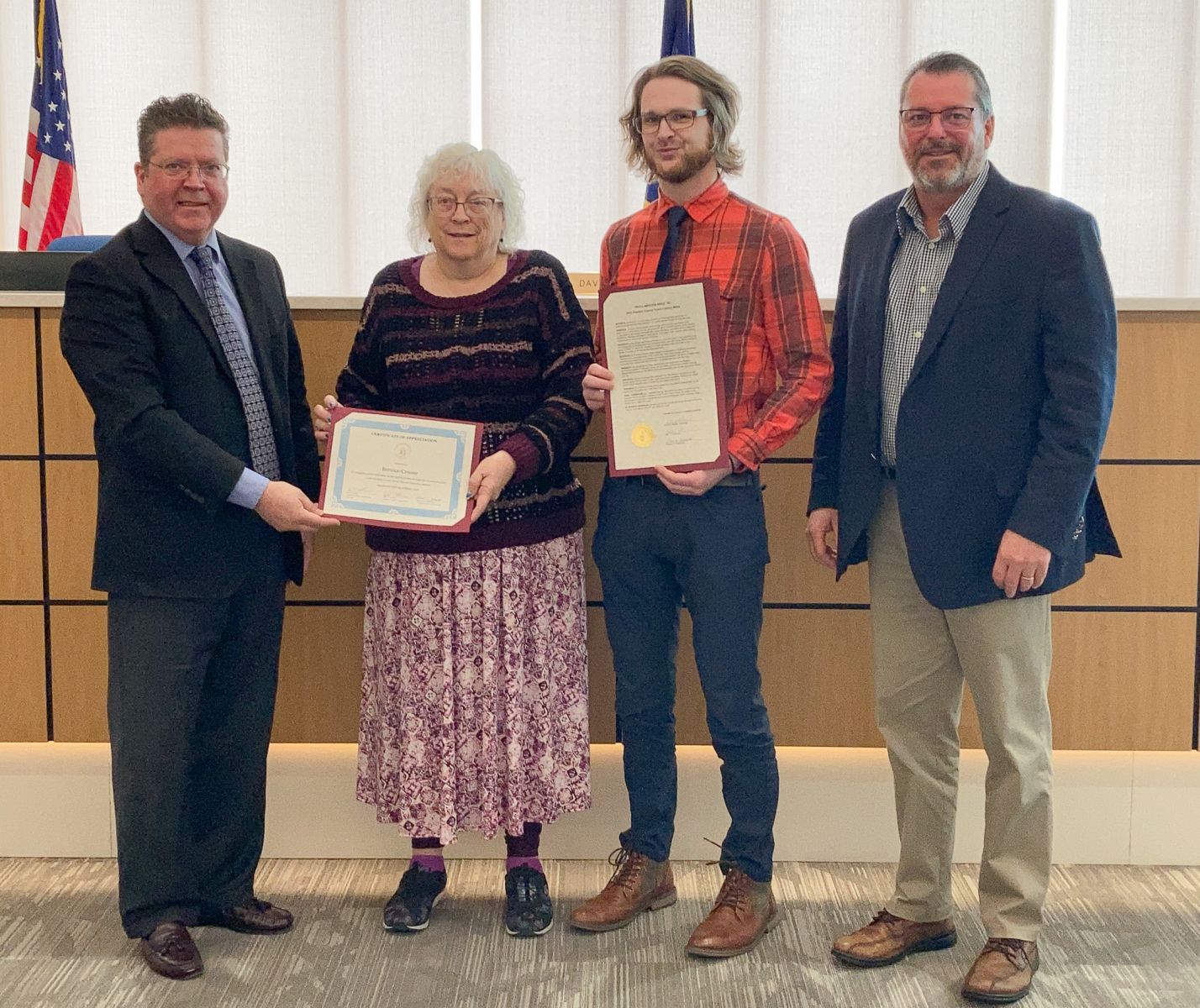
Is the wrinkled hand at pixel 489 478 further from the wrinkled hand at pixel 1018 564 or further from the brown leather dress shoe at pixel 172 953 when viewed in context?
the brown leather dress shoe at pixel 172 953

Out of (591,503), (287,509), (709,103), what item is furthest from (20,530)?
(709,103)

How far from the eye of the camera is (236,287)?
2.23m

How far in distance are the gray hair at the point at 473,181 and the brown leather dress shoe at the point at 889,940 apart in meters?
1.52

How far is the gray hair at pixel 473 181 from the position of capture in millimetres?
2131

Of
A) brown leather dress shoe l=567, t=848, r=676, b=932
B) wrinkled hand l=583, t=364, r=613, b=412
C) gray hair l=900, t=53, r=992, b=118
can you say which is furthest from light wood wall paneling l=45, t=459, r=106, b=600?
gray hair l=900, t=53, r=992, b=118

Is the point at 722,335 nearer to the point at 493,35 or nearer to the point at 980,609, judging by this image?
the point at 980,609

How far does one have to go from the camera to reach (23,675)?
2.70m

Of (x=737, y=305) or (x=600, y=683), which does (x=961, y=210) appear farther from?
(x=600, y=683)

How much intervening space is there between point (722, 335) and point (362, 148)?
270 centimetres

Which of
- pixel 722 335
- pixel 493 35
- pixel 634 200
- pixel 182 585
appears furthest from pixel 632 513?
pixel 493 35

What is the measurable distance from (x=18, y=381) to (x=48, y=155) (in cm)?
144

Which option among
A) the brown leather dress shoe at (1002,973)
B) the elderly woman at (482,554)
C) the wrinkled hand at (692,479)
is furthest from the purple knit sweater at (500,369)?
the brown leather dress shoe at (1002,973)

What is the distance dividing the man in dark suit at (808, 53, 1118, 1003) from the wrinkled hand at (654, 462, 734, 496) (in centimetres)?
24

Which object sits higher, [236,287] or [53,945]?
[236,287]
